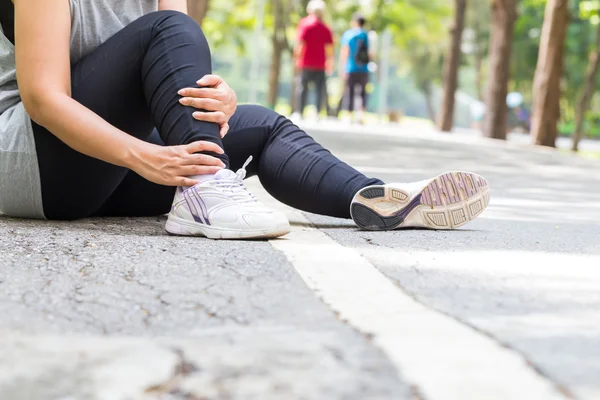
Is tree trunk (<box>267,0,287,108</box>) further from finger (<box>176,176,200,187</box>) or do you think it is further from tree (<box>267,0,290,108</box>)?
finger (<box>176,176,200,187</box>)

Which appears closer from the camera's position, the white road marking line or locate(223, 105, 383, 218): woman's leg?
the white road marking line

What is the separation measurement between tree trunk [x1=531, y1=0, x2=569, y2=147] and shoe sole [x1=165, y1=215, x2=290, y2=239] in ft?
41.1

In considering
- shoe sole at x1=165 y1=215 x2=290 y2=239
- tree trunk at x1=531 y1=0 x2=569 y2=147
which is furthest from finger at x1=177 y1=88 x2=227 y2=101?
tree trunk at x1=531 y1=0 x2=569 y2=147

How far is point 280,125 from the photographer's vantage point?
3.70m

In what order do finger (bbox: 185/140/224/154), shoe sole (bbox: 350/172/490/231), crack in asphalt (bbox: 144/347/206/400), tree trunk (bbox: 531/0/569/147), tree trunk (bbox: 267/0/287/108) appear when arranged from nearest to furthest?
crack in asphalt (bbox: 144/347/206/400), finger (bbox: 185/140/224/154), shoe sole (bbox: 350/172/490/231), tree trunk (bbox: 531/0/569/147), tree trunk (bbox: 267/0/287/108)

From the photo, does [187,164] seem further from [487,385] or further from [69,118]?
[487,385]

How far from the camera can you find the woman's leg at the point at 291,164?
357cm

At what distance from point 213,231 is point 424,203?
83 centimetres

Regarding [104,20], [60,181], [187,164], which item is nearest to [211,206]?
[187,164]

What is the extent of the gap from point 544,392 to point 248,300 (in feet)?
2.74

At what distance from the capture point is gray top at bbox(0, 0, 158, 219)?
3.29 meters

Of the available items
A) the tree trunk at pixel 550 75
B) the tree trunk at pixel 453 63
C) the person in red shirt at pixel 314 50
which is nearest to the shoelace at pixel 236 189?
the tree trunk at pixel 550 75

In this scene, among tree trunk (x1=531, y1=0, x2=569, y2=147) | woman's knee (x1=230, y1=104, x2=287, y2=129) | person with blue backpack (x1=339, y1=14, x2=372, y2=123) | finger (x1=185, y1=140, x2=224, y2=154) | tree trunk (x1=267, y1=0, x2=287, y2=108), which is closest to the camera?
finger (x1=185, y1=140, x2=224, y2=154)

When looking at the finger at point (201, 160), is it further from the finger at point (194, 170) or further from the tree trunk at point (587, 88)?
the tree trunk at point (587, 88)
